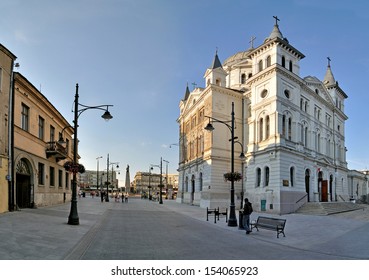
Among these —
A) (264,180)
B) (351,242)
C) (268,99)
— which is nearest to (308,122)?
(268,99)

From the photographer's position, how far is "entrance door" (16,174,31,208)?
78.3ft

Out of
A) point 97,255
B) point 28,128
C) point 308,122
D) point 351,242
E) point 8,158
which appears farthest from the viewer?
point 308,122

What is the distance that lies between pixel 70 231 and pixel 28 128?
1347cm

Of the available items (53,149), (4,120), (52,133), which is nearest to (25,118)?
(4,120)

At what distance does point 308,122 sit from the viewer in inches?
1443

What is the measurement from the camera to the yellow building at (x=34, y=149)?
72.2 ft

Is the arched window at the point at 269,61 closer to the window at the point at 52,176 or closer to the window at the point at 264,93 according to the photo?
the window at the point at 264,93

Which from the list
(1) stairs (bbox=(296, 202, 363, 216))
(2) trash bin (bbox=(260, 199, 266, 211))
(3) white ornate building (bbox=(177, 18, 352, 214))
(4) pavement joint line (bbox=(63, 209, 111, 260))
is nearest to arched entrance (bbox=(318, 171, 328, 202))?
(3) white ornate building (bbox=(177, 18, 352, 214))

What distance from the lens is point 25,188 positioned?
79.8ft

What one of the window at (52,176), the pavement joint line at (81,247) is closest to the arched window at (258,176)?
the window at (52,176)

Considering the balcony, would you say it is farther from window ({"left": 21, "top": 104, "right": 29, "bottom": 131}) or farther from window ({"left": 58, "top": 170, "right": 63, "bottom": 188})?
window ({"left": 58, "top": 170, "right": 63, "bottom": 188})

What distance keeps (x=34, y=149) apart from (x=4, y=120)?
5749 millimetres

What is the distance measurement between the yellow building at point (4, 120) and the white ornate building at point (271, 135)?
22.3 m

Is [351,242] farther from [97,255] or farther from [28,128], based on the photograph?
[28,128]
